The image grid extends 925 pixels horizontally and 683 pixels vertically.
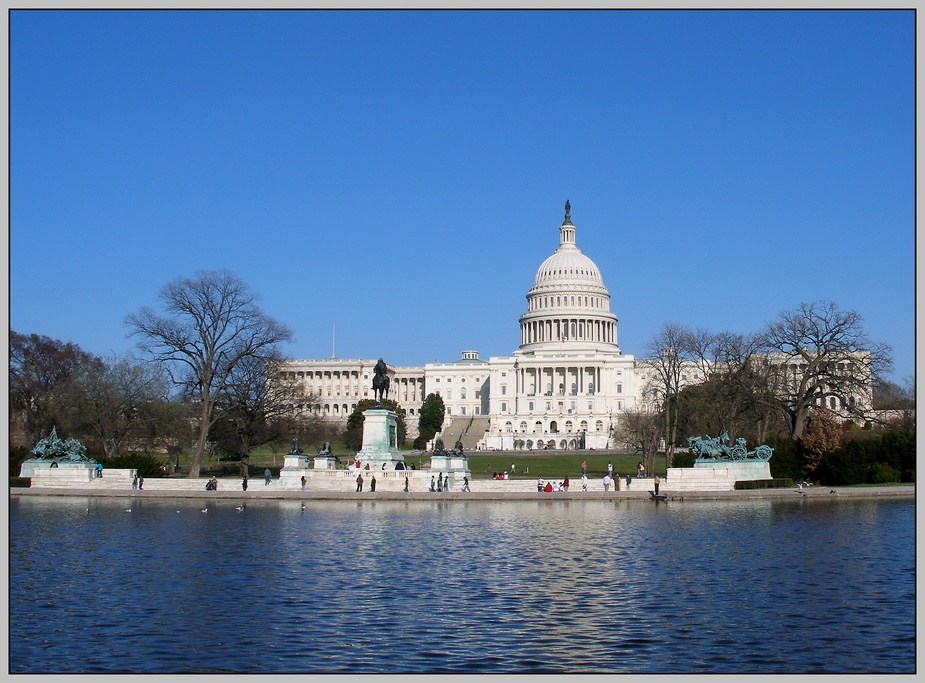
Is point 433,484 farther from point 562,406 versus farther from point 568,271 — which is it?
point 568,271

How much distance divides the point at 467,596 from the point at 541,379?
13385 centimetres

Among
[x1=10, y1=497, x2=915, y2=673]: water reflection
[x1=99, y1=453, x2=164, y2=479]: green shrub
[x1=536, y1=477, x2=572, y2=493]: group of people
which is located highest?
[x1=99, y1=453, x2=164, y2=479]: green shrub

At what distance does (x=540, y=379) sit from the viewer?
151 metres

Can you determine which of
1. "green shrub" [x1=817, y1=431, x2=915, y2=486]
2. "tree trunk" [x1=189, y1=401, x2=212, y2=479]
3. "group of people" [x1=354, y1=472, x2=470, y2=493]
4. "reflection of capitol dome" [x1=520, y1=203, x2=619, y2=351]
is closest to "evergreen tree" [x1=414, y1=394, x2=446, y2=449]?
"reflection of capitol dome" [x1=520, y1=203, x2=619, y2=351]

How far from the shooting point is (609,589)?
18.2 meters

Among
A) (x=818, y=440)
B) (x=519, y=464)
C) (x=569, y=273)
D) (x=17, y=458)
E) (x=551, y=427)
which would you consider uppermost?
(x=569, y=273)

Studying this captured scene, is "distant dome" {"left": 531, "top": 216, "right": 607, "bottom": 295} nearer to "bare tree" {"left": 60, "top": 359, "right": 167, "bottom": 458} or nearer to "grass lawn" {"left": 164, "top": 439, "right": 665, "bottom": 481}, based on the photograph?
"grass lawn" {"left": 164, "top": 439, "right": 665, "bottom": 481}

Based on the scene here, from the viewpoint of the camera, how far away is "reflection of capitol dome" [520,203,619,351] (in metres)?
158

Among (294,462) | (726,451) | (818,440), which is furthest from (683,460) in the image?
(294,462)

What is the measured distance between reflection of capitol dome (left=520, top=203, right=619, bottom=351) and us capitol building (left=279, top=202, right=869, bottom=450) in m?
0.14

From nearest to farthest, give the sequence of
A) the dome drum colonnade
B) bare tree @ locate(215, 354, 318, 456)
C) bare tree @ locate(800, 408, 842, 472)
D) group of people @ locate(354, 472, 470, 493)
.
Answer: group of people @ locate(354, 472, 470, 493), bare tree @ locate(800, 408, 842, 472), bare tree @ locate(215, 354, 318, 456), the dome drum colonnade

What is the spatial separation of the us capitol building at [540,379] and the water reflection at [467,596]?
336ft

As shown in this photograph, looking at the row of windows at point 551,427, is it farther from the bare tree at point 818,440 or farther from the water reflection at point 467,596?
the water reflection at point 467,596

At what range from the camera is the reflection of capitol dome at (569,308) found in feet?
519
